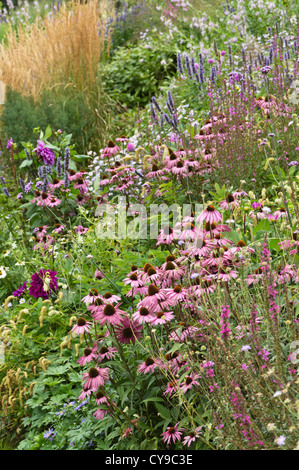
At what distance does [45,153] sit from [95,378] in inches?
97.5

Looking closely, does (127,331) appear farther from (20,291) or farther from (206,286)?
(20,291)

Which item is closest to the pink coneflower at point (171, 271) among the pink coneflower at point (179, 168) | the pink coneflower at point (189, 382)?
the pink coneflower at point (189, 382)

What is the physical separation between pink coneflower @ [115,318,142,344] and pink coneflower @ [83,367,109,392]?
0.17 metres

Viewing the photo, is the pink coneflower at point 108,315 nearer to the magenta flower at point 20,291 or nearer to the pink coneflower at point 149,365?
the pink coneflower at point 149,365

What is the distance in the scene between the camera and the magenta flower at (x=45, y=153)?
4.10m

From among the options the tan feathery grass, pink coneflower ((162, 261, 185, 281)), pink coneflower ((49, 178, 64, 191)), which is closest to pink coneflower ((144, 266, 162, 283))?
pink coneflower ((162, 261, 185, 281))

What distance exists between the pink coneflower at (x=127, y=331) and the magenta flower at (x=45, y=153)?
7.47 ft

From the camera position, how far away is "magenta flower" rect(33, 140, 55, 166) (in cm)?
410

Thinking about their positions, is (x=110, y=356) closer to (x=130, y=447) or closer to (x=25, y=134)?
(x=130, y=447)

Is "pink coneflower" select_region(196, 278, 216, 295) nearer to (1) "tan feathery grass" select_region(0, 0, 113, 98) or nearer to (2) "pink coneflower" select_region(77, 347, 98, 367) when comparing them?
(2) "pink coneflower" select_region(77, 347, 98, 367)

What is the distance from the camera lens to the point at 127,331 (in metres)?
2.18

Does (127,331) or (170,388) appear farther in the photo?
(127,331)

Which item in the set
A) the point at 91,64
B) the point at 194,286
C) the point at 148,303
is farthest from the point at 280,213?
the point at 91,64

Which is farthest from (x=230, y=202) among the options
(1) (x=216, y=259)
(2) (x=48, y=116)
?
(2) (x=48, y=116)
